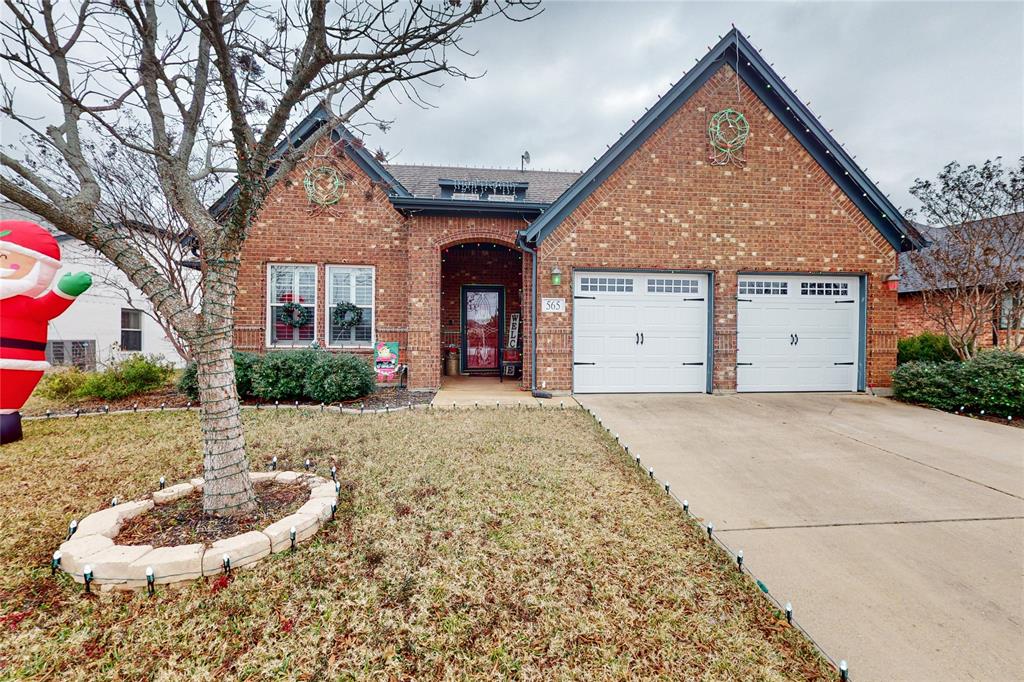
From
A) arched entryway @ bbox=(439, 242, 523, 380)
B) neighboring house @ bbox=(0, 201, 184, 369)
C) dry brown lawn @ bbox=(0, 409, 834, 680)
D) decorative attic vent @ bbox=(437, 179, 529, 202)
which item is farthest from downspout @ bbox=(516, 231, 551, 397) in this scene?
neighboring house @ bbox=(0, 201, 184, 369)

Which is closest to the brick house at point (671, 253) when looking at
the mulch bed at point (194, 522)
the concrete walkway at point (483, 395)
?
the concrete walkway at point (483, 395)

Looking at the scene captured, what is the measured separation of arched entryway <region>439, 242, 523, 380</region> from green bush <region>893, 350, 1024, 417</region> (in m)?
8.34

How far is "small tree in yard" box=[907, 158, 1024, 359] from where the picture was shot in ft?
25.9

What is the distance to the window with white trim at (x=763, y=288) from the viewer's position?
9.02 meters

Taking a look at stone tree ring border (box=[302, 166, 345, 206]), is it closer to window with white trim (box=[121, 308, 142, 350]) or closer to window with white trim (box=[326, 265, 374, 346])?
window with white trim (box=[326, 265, 374, 346])

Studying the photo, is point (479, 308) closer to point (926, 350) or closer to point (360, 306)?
point (360, 306)

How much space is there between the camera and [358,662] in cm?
196

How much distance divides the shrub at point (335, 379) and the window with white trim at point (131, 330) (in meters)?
11.6

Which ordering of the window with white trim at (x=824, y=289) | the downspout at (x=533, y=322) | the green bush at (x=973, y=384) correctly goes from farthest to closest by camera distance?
the window with white trim at (x=824, y=289), the downspout at (x=533, y=322), the green bush at (x=973, y=384)

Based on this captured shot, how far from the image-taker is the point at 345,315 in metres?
9.52

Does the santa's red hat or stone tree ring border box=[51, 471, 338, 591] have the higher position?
the santa's red hat

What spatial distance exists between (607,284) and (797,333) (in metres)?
4.28

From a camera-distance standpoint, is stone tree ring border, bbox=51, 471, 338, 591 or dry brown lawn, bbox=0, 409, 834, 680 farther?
stone tree ring border, bbox=51, 471, 338, 591

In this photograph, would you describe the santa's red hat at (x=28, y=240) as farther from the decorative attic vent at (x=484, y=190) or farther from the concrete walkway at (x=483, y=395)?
the decorative attic vent at (x=484, y=190)
